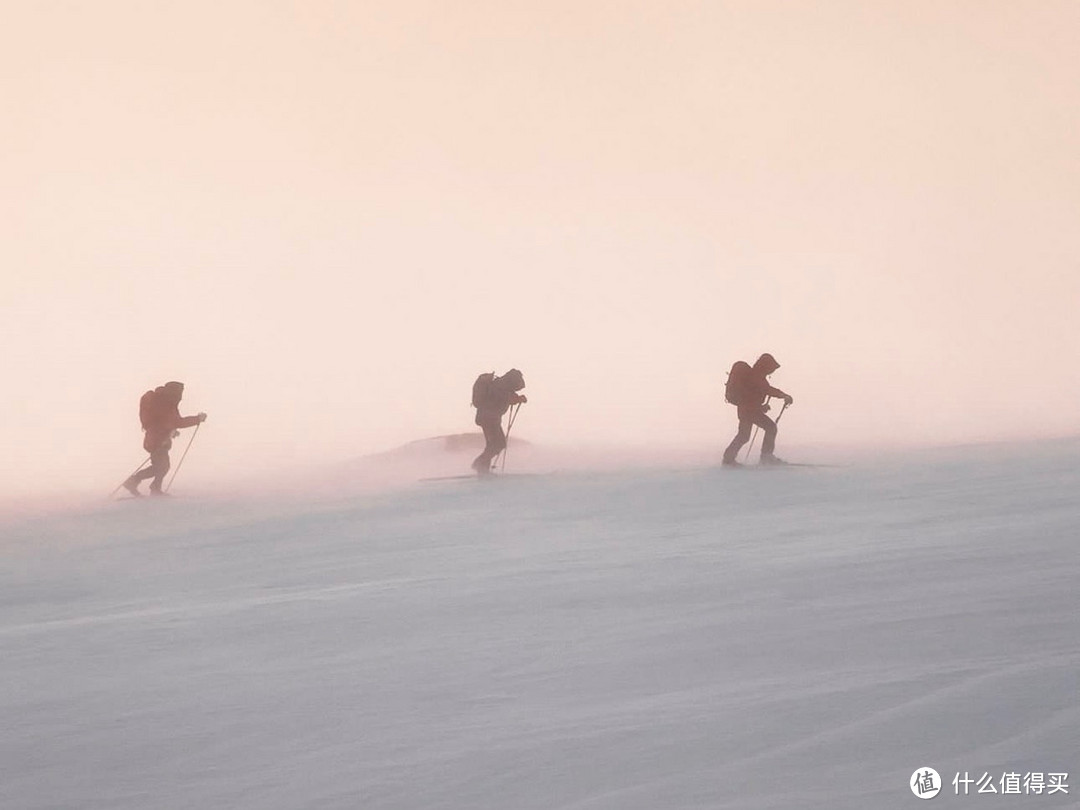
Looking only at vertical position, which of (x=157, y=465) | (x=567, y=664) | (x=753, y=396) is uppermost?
(x=753, y=396)

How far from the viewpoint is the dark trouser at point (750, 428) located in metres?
17.0

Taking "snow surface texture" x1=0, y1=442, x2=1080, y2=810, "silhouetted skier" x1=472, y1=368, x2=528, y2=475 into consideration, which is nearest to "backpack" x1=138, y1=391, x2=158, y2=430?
"silhouetted skier" x1=472, y1=368, x2=528, y2=475

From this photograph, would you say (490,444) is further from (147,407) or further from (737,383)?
(147,407)

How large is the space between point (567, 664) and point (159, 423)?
12.4m

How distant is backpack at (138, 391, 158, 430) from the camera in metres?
18.2

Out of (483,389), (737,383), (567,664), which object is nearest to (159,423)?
(483,389)

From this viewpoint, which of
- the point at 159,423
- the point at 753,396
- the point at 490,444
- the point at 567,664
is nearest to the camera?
the point at 567,664

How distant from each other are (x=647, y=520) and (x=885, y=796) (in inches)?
286

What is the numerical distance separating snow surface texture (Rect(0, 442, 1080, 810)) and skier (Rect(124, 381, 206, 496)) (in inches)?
248

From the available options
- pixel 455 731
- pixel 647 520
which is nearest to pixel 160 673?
pixel 455 731

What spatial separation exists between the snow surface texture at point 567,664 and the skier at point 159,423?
6.30 metres

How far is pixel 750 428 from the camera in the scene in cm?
1711

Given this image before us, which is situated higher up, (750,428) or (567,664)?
(750,428)

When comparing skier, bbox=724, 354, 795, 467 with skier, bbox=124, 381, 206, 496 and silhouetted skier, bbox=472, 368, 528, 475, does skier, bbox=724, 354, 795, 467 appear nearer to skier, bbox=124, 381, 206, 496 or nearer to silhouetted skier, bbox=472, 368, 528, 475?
silhouetted skier, bbox=472, 368, 528, 475
